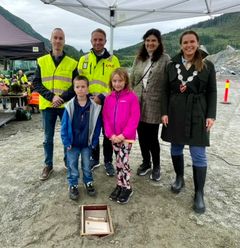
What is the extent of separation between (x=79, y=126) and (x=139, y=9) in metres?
3.30

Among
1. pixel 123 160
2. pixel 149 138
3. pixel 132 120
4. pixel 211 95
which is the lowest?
pixel 123 160

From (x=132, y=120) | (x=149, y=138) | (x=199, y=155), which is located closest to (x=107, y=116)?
(x=132, y=120)

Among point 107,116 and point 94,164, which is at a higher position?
point 107,116

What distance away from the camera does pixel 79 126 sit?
3658mm

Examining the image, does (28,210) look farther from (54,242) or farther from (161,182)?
(161,182)

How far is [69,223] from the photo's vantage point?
11.0 feet

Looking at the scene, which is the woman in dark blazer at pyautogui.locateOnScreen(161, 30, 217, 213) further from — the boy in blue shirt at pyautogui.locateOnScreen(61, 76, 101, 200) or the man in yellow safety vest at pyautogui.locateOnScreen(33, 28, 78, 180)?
the man in yellow safety vest at pyautogui.locateOnScreen(33, 28, 78, 180)

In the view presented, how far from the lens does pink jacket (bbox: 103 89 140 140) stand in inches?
141

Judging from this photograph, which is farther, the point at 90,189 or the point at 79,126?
the point at 90,189

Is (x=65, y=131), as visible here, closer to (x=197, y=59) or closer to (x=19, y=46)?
(x=197, y=59)

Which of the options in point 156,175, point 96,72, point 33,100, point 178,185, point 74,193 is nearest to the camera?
point 74,193

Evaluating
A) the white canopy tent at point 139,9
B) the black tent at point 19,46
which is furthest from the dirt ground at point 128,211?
the black tent at point 19,46

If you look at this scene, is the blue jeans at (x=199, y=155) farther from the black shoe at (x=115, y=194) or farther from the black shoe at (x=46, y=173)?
the black shoe at (x=46, y=173)

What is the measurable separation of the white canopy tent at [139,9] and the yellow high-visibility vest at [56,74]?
161cm
